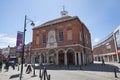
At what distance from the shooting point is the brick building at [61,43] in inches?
1012

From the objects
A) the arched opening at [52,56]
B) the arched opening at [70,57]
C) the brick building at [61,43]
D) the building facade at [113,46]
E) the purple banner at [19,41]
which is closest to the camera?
the purple banner at [19,41]

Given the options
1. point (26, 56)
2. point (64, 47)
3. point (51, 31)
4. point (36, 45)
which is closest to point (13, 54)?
point (26, 56)

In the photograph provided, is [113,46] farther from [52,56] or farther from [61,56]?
[52,56]

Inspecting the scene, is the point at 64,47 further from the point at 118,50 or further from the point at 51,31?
the point at 118,50

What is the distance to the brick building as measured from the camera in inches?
1012


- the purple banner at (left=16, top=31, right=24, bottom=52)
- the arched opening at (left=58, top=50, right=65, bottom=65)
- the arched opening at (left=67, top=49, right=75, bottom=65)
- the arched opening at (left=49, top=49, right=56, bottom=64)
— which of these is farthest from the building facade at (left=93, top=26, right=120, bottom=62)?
the purple banner at (left=16, top=31, right=24, bottom=52)

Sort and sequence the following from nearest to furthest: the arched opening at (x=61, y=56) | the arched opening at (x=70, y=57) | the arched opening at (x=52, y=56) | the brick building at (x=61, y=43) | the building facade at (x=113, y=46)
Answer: the brick building at (x=61, y=43)
the arched opening at (x=70, y=57)
the arched opening at (x=61, y=56)
the arched opening at (x=52, y=56)
the building facade at (x=113, y=46)

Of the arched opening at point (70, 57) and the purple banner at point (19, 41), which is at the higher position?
the purple banner at point (19, 41)

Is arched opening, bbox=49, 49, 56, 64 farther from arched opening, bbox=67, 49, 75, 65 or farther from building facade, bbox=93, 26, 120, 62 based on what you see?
building facade, bbox=93, 26, 120, 62

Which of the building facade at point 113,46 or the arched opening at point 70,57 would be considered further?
the building facade at point 113,46

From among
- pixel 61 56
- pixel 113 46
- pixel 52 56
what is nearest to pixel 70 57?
pixel 61 56

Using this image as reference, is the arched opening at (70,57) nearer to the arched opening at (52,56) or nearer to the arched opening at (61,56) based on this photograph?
the arched opening at (61,56)

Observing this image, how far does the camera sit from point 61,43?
27359 mm

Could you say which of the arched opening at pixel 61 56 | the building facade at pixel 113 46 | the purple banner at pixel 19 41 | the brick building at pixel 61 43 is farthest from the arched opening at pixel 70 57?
the building facade at pixel 113 46
